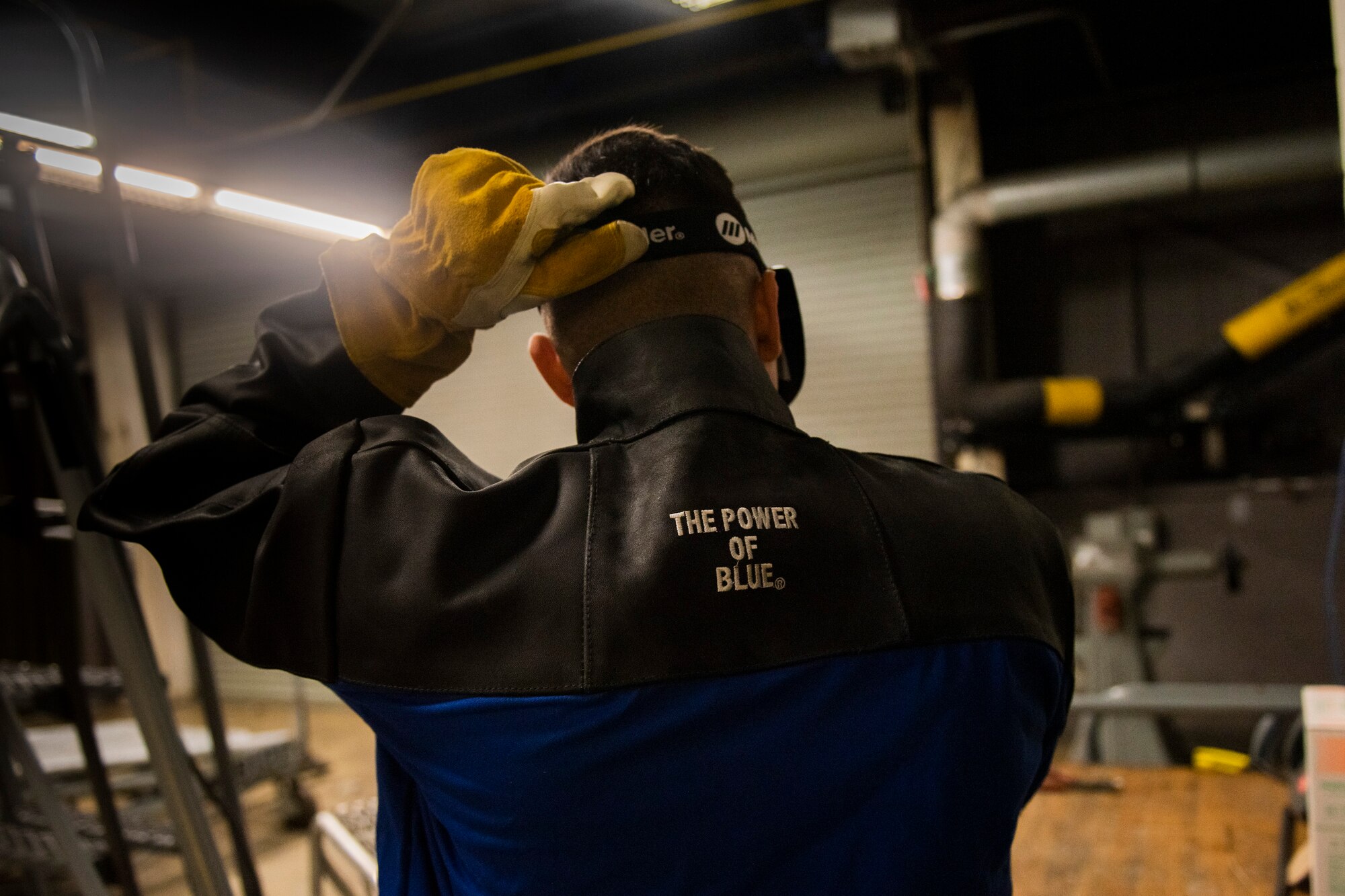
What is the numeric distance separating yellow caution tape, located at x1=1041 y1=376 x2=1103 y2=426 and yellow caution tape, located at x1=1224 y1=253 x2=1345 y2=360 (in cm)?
73

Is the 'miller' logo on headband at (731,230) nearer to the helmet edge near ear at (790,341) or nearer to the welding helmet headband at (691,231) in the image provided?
the welding helmet headband at (691,231)

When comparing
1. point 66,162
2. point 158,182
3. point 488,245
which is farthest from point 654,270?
point 158,182

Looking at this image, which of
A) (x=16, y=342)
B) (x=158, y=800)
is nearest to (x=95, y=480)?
(x=16, y=342)

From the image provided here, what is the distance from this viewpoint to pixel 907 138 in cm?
614

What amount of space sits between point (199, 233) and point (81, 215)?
94 cm

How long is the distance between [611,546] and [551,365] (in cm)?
37

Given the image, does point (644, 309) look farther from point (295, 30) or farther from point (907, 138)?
point (295, 30)

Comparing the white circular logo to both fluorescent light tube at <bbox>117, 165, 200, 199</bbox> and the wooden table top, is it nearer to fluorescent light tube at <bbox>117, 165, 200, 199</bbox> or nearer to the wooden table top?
the wooden table top

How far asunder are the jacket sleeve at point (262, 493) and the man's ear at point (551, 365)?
19 cm

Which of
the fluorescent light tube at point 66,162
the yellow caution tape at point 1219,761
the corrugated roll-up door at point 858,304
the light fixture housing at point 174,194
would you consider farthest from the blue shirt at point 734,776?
the corrugated roll-up door at point 858,304

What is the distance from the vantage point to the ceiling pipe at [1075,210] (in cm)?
479

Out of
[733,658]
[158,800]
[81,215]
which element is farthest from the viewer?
[81,215]

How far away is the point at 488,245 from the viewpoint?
3.05ft

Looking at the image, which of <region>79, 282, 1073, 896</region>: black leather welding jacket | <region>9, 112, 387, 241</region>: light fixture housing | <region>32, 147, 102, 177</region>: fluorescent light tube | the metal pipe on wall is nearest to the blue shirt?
<region>79, 282, 1073, 896</region>: black leather welding jacket
